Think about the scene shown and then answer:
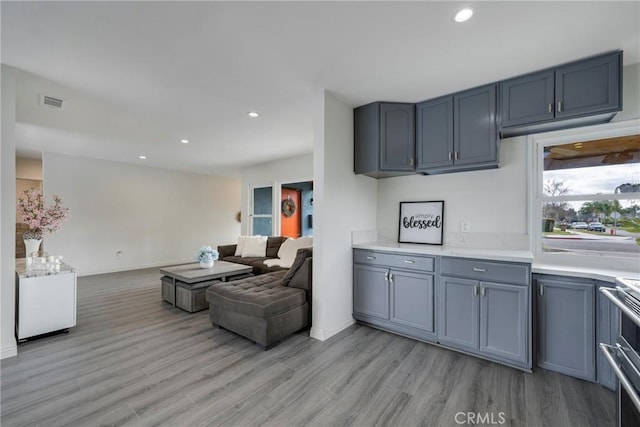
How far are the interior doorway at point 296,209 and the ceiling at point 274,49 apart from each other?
3318mm

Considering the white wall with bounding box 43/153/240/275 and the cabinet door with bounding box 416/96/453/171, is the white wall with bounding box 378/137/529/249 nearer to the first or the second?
the cabinet door with bounding box 416/96/453/171

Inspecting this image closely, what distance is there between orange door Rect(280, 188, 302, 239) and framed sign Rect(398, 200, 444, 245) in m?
3.49

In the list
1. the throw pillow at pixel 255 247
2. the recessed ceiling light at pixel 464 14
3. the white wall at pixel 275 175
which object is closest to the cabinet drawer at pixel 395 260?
the recessed ceiling light at pixel 464 14

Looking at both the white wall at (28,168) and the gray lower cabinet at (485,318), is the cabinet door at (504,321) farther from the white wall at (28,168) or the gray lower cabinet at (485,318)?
the white wall at (28,168)

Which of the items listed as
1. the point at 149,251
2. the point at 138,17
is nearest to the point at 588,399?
the point at 138,17

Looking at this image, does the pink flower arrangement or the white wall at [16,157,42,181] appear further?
the white wall at [16,157,42,181]

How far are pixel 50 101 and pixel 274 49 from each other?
9.11ft

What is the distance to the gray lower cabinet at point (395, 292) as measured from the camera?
2.61 meters

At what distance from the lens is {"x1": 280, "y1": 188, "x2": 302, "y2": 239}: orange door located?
6566 mm

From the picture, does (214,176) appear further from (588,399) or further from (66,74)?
(588,399)

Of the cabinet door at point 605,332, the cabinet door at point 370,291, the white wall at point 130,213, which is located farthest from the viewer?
the white wall at point 130,213

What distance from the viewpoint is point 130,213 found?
635cm
